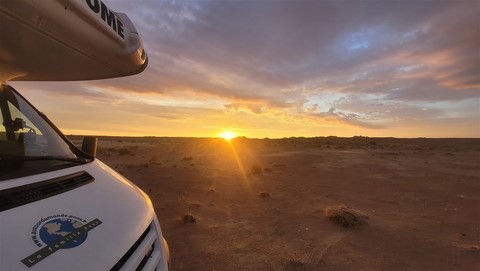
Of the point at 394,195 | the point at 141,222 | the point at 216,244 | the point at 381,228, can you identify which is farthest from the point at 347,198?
the point at 141,222

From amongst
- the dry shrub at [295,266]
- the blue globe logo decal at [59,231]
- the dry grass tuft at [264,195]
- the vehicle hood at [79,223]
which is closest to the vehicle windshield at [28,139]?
the vehicle hood at [79,223]

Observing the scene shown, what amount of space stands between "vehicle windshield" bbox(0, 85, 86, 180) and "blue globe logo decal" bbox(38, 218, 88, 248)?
2.28 ft

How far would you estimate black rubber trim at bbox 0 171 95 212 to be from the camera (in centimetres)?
179

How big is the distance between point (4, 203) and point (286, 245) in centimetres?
487

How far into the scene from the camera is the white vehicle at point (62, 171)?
1.68 meters

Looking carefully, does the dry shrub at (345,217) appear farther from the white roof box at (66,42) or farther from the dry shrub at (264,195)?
the white roof box at (66,42)

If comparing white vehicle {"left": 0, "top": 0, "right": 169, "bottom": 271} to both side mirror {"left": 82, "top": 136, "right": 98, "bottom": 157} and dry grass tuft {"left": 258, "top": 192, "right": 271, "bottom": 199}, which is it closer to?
side mirror {"left": 82, "top": 136, "right": 98, "bottom": 157}

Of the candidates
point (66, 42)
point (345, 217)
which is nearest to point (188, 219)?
point (345, 217)

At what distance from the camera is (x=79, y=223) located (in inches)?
75.2

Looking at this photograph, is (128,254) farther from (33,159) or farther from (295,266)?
(295,266)

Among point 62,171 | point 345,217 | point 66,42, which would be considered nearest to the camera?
point 62,171

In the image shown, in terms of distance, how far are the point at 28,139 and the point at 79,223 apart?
4.77 feet

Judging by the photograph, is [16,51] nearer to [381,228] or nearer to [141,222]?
[141,222]

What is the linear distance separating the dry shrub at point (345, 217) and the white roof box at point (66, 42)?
17.0ft
